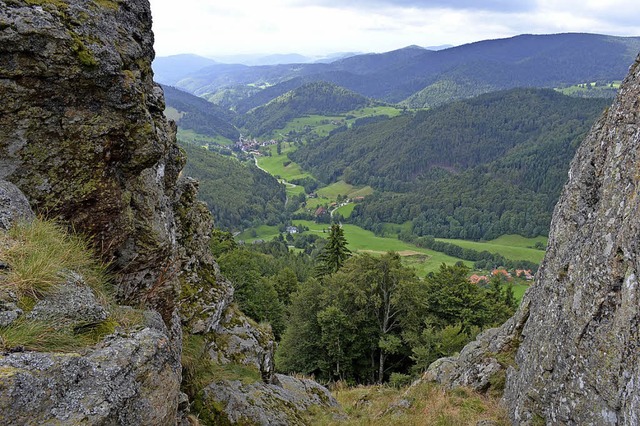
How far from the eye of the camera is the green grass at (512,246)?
164 meters

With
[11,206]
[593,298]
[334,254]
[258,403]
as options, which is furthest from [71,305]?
[334,254]

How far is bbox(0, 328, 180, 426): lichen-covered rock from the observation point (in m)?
4.45

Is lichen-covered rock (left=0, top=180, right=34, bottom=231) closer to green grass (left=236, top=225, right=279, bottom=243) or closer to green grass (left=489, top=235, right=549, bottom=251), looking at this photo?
green grass (left=236, top=225, right=279, bottom=243)

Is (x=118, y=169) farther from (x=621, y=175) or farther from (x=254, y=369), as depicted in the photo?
(x=621, y=175)

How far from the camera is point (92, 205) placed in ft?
25.9

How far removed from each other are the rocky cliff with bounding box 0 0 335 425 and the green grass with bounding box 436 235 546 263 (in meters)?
173

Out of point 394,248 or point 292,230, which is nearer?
point 394,248

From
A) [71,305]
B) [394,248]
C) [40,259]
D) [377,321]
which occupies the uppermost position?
[40,259]

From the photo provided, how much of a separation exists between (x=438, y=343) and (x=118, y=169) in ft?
97.9

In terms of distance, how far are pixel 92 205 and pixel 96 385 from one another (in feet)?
13.0

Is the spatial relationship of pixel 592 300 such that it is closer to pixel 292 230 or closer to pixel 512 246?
pixel 292 230

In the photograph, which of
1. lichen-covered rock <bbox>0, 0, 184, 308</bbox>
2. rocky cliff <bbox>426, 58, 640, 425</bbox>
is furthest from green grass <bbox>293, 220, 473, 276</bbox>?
lichen-covered rock <bbox>0, 0, 184, 308</bbox>

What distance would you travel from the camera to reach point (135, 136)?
8320 millimetres

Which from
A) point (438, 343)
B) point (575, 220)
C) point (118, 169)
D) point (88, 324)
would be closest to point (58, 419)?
point (88, 324)
